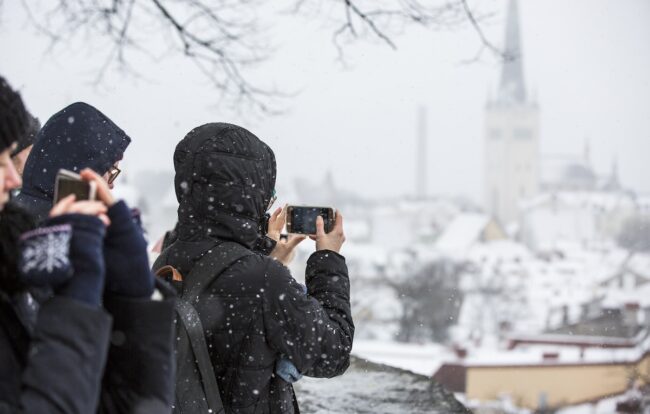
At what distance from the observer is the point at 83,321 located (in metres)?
0.98

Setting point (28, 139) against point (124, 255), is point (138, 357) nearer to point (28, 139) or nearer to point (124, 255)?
point (124, 255)

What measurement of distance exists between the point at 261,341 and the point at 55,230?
0.69 m

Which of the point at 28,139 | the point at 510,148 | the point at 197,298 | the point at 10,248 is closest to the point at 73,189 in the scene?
the point at 10,248

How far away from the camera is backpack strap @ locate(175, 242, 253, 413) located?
1.53 metres

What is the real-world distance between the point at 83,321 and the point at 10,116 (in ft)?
0.98

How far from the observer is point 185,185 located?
1.70 meters

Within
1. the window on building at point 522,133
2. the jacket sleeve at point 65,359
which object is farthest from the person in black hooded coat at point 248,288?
the window on building at point 522,133

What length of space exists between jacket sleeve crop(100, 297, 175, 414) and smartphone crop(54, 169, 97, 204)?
0.49 ft

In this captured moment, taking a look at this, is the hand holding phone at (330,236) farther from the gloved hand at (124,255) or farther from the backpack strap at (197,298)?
the gloved hand at (124,255)

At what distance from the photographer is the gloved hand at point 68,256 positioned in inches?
37.5

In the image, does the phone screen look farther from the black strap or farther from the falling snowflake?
the black strap

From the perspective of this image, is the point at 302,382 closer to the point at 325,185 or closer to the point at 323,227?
the point at 323,227

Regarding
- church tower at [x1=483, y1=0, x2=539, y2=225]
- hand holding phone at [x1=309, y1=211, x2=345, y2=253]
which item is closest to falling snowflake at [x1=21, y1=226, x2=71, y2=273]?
hand holding phone at [x1=309, y1=211, x2=345, y2=253]

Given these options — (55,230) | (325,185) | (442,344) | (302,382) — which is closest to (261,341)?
(55,230)
